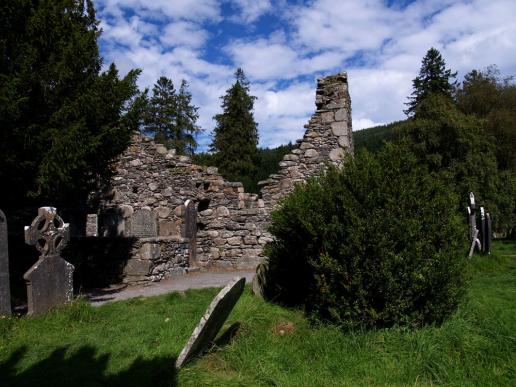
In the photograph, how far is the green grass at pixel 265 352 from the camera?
4.02 metres

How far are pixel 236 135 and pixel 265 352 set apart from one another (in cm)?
3462

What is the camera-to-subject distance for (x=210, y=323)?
4.29 metres

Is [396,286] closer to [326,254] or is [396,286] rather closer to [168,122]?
[326,254]

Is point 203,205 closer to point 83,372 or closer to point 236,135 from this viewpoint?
point 83,372

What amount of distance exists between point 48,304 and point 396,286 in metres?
4.86

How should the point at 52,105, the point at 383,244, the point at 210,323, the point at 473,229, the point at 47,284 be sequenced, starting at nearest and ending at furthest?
the point at 210,323 → the point at 383,244 → the point at 47,284 → the point at 52,105 → the point at 473,229

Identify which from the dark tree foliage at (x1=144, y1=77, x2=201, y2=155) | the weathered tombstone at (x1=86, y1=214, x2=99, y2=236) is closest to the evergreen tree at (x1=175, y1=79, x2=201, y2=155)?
the dark tree foliage at (x1=144, y1=77, x2=201, y2=155)

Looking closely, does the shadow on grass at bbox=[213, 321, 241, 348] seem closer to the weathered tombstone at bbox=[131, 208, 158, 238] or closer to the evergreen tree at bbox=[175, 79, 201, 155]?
the weathered tombstone at bbox=[131, 208, 158, 238]

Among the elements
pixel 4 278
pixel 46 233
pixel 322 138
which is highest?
pixel 322 138

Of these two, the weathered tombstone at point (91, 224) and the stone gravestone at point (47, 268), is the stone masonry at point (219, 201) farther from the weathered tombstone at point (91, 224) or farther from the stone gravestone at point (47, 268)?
the stone gravestone at point (47, 268)

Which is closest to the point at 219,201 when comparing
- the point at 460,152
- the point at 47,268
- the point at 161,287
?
the point at 161,287

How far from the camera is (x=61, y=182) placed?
7.01 metres

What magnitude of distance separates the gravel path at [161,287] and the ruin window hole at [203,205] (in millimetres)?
2573

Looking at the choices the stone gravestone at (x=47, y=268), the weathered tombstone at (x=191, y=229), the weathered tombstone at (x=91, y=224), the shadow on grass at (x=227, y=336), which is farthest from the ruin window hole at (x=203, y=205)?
the shadow on grass at (x=227, y=336)
